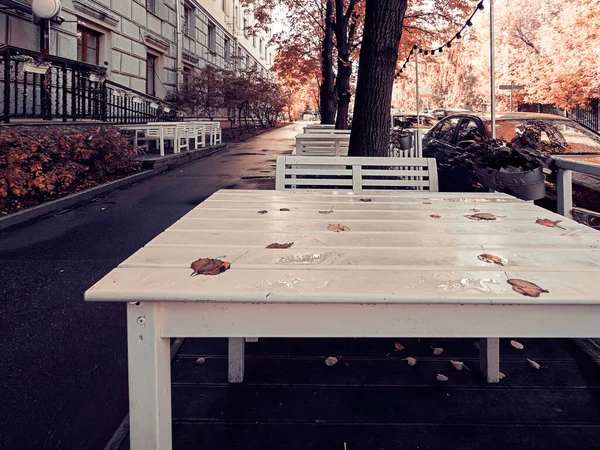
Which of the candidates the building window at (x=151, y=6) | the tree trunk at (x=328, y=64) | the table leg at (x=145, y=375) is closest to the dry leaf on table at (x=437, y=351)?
the table leg at (x=145, y=375)

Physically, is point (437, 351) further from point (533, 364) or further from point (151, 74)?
point (151, 74)

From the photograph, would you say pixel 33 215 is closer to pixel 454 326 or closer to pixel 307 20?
pixel 454 326

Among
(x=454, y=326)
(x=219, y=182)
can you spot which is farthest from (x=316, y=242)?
(x=219, y=182)

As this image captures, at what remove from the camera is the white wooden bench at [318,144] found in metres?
9.45


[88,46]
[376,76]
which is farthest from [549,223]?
Answer: [88,46]

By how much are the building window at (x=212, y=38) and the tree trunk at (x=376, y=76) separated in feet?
79.9

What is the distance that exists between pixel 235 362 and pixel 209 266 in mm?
1173

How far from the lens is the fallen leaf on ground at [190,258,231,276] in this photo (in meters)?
1.44

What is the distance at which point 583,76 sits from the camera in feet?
67.7

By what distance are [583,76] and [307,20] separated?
39.1ft

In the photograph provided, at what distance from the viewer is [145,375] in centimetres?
131

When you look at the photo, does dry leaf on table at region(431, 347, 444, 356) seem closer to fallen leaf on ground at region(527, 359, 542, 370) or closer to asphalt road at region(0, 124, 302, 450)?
fallen leaf on ground at region(527, 359, 542, 370)

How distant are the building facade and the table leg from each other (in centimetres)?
1169

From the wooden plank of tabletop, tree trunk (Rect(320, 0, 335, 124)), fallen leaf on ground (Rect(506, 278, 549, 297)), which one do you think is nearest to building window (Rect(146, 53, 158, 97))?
tree trunk (Rect(320, 0, 335, 124))
